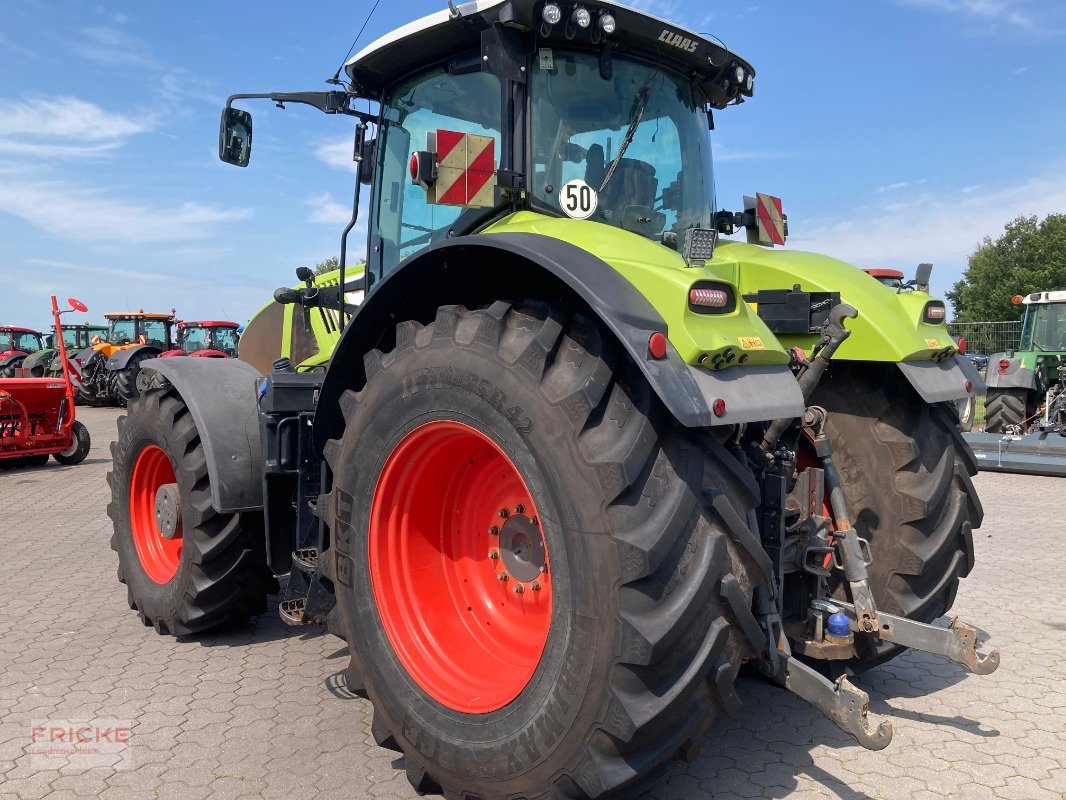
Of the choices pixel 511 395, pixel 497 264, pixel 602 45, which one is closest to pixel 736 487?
pixel 511 395

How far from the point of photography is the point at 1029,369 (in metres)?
12.5

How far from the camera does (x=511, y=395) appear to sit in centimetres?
236

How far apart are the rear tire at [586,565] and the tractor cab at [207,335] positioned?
70.9 ft

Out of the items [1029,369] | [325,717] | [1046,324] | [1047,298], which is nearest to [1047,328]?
[1046,324]

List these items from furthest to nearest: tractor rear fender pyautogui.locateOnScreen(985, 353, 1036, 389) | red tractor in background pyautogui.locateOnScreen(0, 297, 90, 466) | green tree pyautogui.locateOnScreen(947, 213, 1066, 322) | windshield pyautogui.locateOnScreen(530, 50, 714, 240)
Result: 1. green tree pyautogui.locateOnScreen(947, 213, 1066, 322)
2. tractor rear fender pyautogui.locateOnScreen(985, 353, 1036, 389)
3. red tractor in background pyautogui.locateOnScreen(0, 297, 90, 466)
4. windshield pyautogui.locateOnScreen(530, 50, 714, 240)

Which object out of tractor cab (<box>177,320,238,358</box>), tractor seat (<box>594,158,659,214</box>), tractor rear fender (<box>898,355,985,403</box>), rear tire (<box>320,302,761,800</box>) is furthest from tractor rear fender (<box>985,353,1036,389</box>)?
tractor cab (<box>177,320,238,358</box>)

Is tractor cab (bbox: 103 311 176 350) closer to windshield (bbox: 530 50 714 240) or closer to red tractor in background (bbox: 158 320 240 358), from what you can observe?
red tractor in background (bbox: 158 320 240 358)

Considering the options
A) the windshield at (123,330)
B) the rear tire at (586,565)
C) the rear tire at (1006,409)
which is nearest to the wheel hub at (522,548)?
the rear tire at (586,565)

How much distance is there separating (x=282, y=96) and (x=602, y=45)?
1.65 metres

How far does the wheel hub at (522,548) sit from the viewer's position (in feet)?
9.16

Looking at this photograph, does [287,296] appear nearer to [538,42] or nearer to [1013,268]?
[538,42]

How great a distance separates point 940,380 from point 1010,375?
35.0 ft

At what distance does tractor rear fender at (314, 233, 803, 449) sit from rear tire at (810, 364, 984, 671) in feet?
3.27

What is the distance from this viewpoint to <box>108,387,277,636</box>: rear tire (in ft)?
13.4
